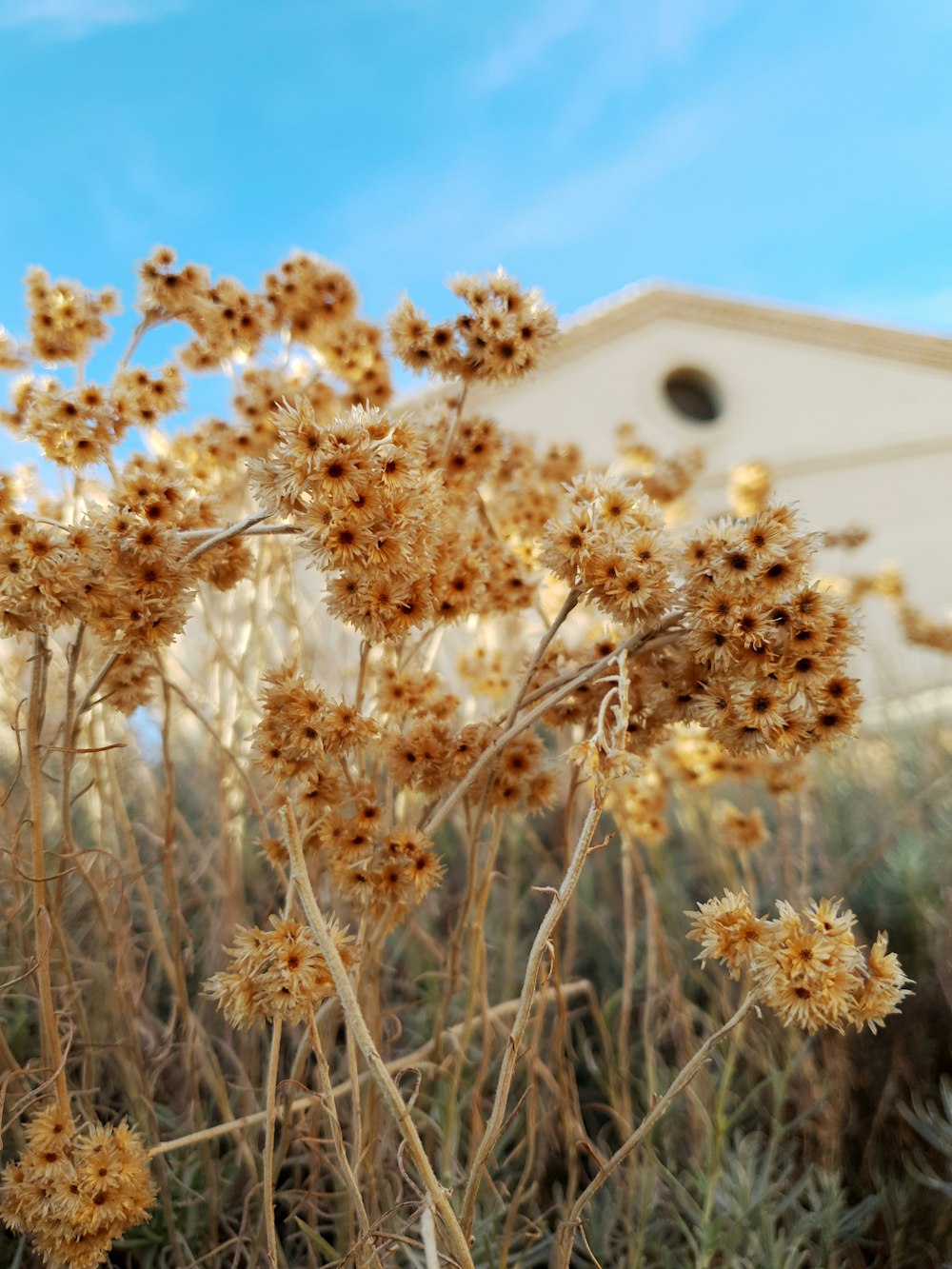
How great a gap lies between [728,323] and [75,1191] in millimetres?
9218

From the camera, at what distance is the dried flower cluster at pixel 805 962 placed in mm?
716

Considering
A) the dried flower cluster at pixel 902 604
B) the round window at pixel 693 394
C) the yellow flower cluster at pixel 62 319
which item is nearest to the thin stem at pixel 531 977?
the yellow flower cluster at pixel 62 319

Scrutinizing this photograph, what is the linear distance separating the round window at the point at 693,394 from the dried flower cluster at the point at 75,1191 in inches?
353

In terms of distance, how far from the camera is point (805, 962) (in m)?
0.73

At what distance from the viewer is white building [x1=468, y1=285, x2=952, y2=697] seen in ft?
27.6

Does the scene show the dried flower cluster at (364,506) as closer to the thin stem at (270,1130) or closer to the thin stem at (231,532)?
the thin stem at (231,532)

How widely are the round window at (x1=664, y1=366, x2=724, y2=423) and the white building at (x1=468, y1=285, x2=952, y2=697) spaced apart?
16 millimetres

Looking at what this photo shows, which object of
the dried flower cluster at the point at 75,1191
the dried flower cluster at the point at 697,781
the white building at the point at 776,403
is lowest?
the dried flower cluster at the point at 75,1191

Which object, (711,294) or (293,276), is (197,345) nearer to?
(293,276)

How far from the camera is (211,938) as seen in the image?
1.57 m

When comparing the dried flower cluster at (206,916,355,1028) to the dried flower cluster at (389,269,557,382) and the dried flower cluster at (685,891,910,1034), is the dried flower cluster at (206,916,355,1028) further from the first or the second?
the dried flower cluster at (389,269,557,382)

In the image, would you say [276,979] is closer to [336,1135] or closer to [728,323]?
[336,1135]

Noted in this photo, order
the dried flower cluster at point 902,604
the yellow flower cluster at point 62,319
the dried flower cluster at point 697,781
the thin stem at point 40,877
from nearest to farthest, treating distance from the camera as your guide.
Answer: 1. the thin stem at point 40,877
2. the yellow flower cluster at point 62,319
3. the dried flower cluster at point 697,781
4. the dried flower cluster at point 902,604

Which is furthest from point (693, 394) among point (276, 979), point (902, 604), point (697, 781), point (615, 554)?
point (276, 979)
